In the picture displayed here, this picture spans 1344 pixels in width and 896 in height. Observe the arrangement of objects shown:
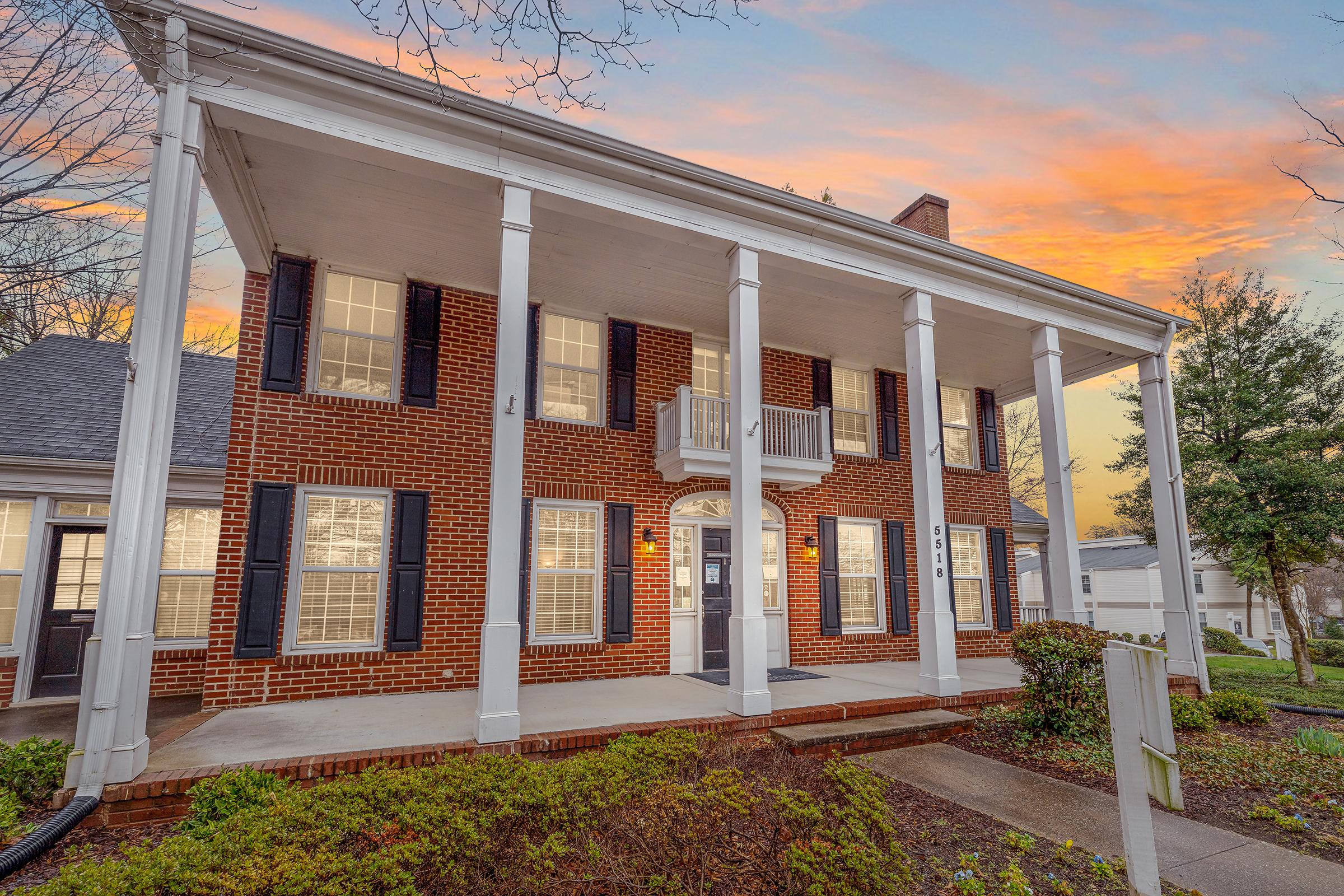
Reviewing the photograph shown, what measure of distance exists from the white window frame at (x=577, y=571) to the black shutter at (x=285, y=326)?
9.08 feet

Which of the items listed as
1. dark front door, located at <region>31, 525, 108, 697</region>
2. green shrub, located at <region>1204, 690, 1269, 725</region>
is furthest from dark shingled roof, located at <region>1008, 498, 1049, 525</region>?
dark front door, located at <region>31, 525, 108, 697</region>

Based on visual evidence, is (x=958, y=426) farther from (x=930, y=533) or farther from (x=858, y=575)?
(x=930, y=533)

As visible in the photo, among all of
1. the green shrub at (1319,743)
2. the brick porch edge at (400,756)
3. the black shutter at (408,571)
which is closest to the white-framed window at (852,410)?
the brick porch edge at (400,756)

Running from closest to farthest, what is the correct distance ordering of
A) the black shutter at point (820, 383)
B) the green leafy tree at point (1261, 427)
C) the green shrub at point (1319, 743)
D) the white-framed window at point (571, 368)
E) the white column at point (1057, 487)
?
the green shrub at point (1319, 743) < the white column at point (1057, 487) < the white-framed window at point (571, 368) < the black shutter at point (820, 383) < the green leafy tree at point (1261, 427)

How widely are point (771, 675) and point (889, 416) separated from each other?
5.00 m

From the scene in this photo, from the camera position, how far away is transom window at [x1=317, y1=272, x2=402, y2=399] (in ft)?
25.0

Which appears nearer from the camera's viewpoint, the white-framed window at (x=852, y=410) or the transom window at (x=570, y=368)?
the transom window at (x=570, y=368)

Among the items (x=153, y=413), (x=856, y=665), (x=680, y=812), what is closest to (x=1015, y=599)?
(x=856, y=665)

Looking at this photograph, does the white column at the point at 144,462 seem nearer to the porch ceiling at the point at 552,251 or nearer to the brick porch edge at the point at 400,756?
the brick porch edge at the point at 400,756

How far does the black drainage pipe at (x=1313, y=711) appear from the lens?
8258 mm

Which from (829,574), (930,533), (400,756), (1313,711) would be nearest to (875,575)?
(829,574)

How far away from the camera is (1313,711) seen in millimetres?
8375

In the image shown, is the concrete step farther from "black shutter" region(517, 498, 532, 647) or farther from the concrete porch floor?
"black shutter" region(517, 498, 532, 647)

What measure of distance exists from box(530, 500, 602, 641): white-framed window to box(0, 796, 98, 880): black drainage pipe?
4.51 m
